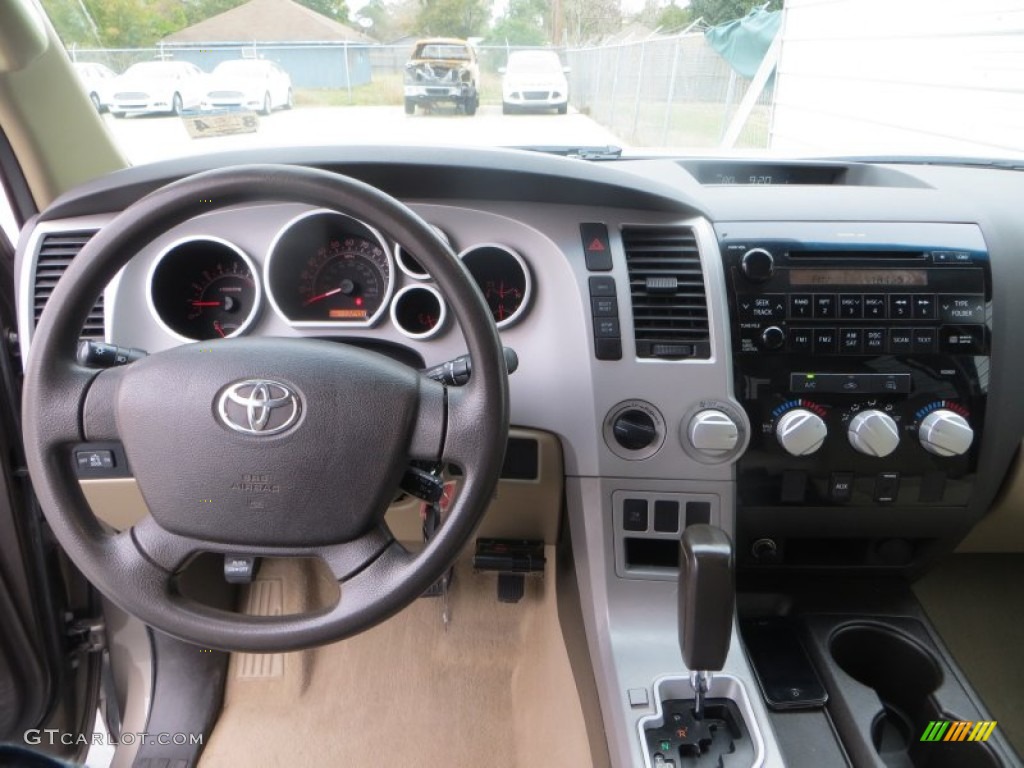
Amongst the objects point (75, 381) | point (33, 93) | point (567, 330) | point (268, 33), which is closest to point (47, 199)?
point (33, 93)

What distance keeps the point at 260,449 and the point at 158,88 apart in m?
1.05

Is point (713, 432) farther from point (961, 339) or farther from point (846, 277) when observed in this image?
point (961, 339)

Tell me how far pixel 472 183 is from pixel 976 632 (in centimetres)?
169

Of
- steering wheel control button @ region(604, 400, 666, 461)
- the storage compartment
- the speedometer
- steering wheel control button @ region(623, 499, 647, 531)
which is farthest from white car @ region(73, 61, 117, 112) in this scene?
the storage compartment

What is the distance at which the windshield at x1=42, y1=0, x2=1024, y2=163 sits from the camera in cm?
148

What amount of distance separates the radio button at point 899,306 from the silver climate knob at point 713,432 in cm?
36

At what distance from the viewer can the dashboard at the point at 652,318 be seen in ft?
4.09

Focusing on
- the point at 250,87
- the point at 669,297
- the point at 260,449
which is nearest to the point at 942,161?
the point at 669,297

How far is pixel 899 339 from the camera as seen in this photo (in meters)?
1.29

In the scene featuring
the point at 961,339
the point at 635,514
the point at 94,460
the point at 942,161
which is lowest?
the point at 635,514

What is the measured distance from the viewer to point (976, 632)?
1.81m

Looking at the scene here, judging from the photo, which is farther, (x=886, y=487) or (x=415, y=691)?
(x=415, y=691)

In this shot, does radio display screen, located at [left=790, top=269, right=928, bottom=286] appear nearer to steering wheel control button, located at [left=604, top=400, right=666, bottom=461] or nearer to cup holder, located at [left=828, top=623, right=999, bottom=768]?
steering wheel control button, located at [left=604, top=400, right=666, bottom=461]

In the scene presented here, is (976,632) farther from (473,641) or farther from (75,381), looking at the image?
(75,381)
